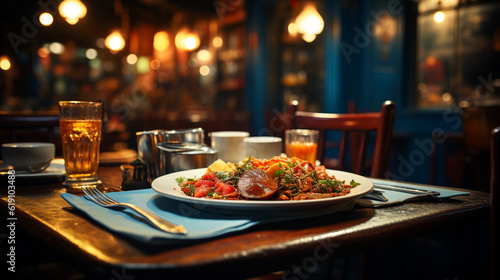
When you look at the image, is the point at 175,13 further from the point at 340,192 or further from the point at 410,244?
the point at 340,192

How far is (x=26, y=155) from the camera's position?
1.17 metres

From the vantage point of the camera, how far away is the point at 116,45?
22.1 feet

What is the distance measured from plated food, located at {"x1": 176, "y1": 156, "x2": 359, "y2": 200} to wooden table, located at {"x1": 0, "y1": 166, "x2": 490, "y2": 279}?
9cm

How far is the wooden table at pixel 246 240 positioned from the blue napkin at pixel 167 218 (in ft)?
0.04

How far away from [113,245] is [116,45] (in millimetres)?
6806

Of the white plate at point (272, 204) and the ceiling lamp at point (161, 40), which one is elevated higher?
the ceiling lamp at point (161, 40)

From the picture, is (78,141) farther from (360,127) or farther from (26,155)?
(360,127)

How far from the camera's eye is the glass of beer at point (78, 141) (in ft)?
3.57

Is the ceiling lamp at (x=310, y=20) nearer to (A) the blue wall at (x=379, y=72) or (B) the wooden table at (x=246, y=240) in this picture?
(A) the blue wall at (x=379, y=72)

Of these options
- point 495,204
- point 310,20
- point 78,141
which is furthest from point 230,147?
point 310,20

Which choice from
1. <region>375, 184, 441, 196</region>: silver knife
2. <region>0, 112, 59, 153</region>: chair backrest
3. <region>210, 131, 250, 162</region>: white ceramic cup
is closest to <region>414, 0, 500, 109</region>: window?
<region>210, 131, 250, 162</region>: white ceramic cup

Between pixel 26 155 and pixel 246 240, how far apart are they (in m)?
0.90

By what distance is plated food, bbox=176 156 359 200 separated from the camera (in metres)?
0.74

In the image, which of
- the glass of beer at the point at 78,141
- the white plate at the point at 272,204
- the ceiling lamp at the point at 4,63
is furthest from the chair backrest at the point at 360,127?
the ceiling lamp at the point at 4,63
